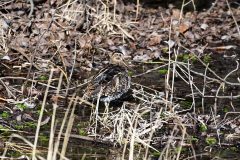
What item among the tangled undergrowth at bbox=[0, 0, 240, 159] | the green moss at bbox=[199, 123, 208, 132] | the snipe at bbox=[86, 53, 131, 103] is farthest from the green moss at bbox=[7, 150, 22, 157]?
the green moss at bbox=[199, 123, 208, 132]

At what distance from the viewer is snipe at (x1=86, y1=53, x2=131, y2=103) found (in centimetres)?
870

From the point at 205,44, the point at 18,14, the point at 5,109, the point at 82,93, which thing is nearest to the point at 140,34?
the point at 205,44

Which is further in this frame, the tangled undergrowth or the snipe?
the snipe

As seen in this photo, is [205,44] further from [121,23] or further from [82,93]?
[82,93]

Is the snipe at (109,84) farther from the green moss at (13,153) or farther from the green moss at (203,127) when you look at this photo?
the green moss at (13,153)

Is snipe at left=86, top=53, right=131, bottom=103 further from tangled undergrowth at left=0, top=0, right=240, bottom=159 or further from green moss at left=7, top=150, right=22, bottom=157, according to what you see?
green moss at left=7, top=150, right=22, bottom=157

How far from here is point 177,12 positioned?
47.2 feet

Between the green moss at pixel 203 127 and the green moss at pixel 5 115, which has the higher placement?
the green moss at pixel 5 115

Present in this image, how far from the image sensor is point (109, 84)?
8.80 m

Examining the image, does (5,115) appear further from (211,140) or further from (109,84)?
(211,140)

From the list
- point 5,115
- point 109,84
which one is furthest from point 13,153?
point 109,84

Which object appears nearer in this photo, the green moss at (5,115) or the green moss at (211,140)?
the green moss at (211,140)

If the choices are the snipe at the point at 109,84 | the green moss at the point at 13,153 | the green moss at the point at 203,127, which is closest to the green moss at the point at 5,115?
the snipe at the point at 109,84

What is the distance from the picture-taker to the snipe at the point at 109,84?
28.6 ft
